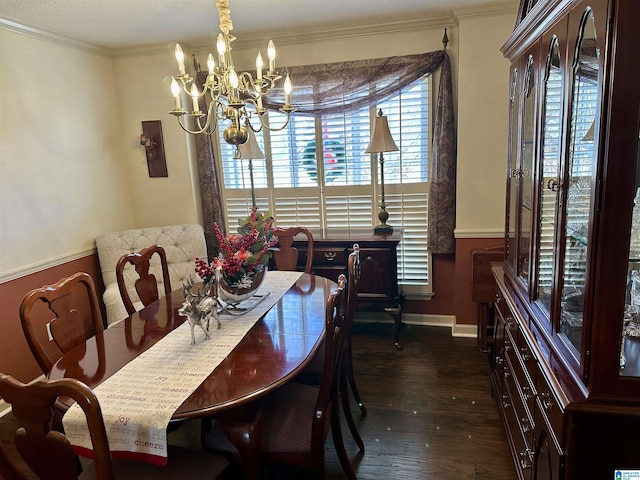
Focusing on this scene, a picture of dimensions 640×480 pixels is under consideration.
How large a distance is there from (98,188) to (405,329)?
2841 mm

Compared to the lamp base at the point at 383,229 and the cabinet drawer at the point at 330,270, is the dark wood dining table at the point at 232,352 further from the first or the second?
the lamp base at the point at 383,229

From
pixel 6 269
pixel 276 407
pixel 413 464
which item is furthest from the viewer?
pixel 6 269

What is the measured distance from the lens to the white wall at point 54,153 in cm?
281

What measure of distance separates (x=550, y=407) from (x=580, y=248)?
0.53m

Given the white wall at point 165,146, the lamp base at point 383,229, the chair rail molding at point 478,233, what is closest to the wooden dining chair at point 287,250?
the lamp base at point 383,229

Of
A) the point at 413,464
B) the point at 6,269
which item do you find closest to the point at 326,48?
the point at 6,269

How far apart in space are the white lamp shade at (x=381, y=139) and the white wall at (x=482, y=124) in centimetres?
52

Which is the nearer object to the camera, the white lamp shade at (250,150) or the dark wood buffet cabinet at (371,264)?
the dark wood buffet cabinet at (371,264)

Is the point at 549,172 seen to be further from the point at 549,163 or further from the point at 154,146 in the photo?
the point at 154,146

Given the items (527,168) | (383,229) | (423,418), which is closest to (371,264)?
(383,229)

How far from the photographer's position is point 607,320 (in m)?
1.14

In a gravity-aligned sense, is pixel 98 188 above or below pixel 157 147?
below

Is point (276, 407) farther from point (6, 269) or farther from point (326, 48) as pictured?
point (326, 48)

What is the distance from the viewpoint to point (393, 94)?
3.37 metres
